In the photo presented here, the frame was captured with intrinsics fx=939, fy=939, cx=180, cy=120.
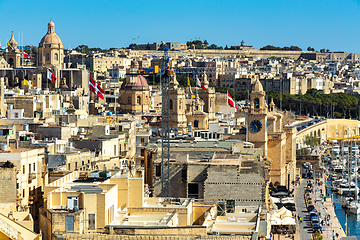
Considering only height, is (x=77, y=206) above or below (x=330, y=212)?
above

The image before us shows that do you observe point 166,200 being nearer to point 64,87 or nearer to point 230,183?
point 230,183

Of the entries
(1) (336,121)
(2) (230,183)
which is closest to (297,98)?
(1) (336,121)

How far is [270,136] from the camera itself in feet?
192

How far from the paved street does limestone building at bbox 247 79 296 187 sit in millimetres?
1360

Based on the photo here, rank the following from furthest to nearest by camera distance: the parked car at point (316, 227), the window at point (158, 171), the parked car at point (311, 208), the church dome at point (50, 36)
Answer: the church dome at point (50, 36)
the parked car at point (311, 208)
the parked car at point (316, 227)
the window at point (158, 171)

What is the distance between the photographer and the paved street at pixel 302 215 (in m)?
48.7

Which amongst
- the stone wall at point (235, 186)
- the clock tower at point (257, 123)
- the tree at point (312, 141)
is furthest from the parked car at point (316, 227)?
the tree at point (312, 141)

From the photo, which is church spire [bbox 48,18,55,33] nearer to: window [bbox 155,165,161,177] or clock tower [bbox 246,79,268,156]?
clock tower [bbox 246,79,268,156]

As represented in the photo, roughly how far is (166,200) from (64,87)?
5899 cm

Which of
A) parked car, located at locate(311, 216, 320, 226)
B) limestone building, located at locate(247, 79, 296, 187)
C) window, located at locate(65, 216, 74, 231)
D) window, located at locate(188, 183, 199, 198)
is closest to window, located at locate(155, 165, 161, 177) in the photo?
window, located at locate(188, 183, 199, 198)

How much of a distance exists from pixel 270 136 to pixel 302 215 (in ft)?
19.5

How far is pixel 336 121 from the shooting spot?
413ft

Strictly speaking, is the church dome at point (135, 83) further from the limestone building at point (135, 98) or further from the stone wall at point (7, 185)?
the stone wall at point (7, 185)

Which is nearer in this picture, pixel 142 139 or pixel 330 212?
pixel 142 139
